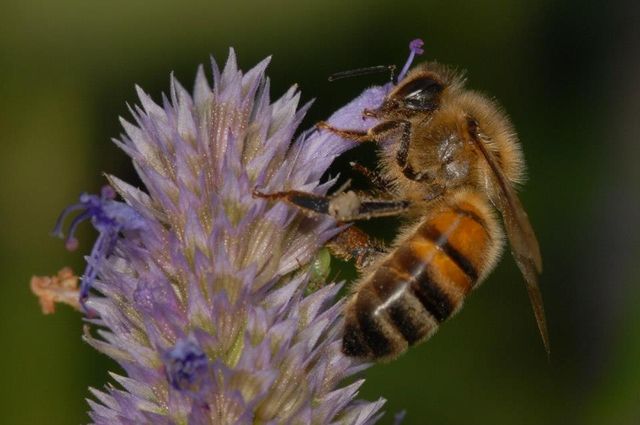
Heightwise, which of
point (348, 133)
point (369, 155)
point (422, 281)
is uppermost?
point (348, 133)

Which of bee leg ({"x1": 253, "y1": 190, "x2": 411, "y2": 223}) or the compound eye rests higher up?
the compound eye

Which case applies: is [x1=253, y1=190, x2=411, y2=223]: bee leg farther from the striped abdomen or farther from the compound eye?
the compound eye

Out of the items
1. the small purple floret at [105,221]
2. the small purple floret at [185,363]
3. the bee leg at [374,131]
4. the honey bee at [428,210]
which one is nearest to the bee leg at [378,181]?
the honey bee at [428,210]

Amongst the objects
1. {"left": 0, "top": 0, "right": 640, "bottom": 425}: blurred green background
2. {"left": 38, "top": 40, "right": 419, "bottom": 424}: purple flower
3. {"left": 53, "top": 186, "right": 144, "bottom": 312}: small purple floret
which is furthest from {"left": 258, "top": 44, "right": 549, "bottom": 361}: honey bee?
{"left": 0, "top": 0, "right": 640, "bottom": 425}: blurred green background

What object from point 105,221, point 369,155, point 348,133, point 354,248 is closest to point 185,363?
point 105,221

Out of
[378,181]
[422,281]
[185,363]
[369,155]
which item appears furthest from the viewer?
[369,155]

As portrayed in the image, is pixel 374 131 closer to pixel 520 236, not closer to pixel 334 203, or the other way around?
pixel 334 203

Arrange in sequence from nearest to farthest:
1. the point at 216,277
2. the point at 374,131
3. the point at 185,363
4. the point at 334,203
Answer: the point at 185,363
the point at 216,277
the point at 334,203
the point at 374,131

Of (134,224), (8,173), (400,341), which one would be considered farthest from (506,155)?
(8,173)
